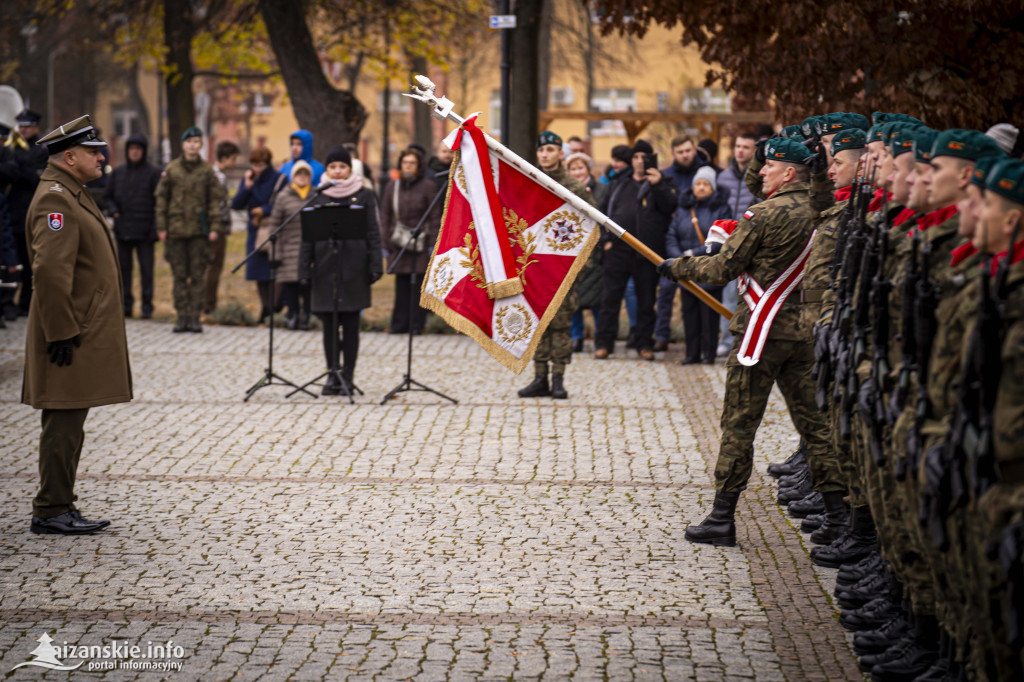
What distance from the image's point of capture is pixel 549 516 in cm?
743

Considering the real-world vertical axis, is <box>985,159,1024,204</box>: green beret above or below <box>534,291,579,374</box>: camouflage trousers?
above

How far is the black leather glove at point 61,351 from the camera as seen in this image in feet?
22.3

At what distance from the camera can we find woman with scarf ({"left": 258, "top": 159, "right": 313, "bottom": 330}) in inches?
557

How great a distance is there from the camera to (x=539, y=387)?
37.0 ft

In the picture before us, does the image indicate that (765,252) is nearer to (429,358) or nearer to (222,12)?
(429,358)

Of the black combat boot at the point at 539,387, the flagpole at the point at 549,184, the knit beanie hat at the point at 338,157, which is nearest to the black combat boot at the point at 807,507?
the flagpole at the point at 549,184

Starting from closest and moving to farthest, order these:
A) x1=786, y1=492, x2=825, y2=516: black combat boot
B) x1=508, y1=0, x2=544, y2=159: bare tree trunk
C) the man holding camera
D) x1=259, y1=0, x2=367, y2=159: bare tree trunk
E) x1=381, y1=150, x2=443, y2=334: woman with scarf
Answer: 1. x1=786, y1=492, x2=825, y2=516: black combat boot
2. the man holding camera
3. x1=381, y1=150, x2=443, y2=334: woman with scarf
4. x1=508, y1=0, x2=544, y2=159: bare tree trunk
5. x1=259, y1=0, x2=367, y2=159: bare tree trunk

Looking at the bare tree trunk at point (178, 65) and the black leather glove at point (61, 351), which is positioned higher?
the bare tree trunk at point (178, 65)

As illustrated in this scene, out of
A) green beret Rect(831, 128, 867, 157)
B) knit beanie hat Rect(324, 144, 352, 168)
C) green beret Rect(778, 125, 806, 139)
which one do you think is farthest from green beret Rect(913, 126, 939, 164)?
knit beanie hat Rect(324, 144, 352, 168)

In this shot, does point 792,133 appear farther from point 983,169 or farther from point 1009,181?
point 1009,181

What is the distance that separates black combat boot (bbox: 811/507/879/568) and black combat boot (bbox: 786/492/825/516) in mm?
883

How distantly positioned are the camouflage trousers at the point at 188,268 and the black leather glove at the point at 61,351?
796 cm

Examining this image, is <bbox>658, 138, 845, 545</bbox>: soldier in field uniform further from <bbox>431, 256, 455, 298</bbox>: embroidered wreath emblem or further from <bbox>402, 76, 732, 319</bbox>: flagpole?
<bbox>431, 256, 455, 298</bbox>: embroidered wreath emblem

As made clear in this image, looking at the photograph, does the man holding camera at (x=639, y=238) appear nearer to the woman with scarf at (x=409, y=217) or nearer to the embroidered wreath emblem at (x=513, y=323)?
the woman with scarf at (x=409, y=217)
